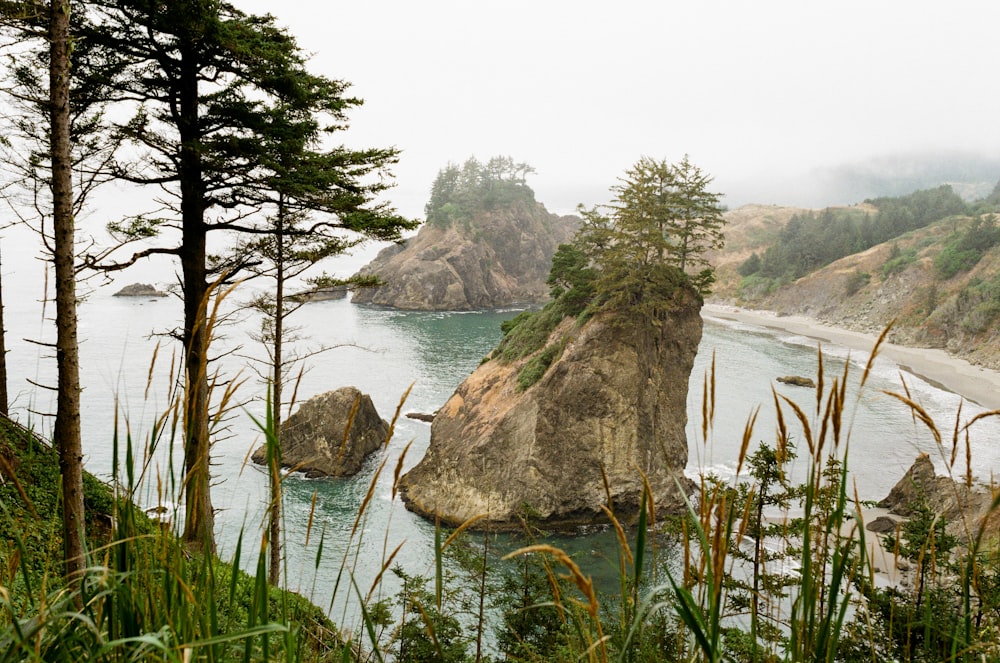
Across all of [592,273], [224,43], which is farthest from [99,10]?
[592,273]

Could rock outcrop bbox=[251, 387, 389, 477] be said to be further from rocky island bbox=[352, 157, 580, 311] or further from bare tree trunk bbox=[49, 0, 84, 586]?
rocky island bbox=[352, 157, 580, 311]

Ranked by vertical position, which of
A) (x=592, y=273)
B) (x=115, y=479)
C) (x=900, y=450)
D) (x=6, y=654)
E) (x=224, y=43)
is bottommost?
(x=900, y=450)

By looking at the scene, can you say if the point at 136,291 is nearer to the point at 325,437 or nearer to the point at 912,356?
the point at 325,437

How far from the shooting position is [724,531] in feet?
5.24

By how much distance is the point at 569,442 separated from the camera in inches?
981

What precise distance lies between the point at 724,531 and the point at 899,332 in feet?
233

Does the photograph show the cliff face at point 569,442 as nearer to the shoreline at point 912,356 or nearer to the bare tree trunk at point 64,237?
the shoreline at point 912,356

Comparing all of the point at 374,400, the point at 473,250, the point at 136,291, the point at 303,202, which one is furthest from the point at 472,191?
the point at 303,202

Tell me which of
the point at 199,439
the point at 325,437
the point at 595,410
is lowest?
the point at 325,437

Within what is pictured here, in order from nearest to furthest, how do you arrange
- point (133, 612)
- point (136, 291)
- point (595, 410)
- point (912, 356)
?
point (133, 612) < point (595, 410) < point (912, 356) < point (136, 291)

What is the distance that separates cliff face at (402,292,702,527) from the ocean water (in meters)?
1.88

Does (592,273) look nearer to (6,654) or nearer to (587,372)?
(587,372)

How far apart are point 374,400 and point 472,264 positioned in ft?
163

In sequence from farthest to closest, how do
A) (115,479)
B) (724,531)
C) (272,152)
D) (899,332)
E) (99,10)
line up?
(899,332) < (272,152) < (99,10) < (115,479) < (724,531)
